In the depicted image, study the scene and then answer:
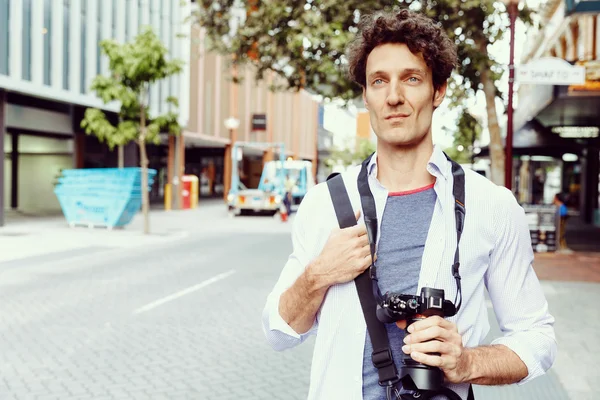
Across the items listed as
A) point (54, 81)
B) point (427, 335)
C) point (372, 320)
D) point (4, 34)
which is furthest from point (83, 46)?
point (427, 335)

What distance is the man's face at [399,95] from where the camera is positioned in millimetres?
2012

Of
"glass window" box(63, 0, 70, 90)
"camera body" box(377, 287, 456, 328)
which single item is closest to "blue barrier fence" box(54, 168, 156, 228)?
"glass window" box(63, 0, 70, 90)

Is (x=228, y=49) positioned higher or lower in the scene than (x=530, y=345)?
higher

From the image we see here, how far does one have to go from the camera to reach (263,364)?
21.9 feet

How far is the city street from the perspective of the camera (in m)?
5.92

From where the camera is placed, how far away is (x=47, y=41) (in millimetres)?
24047

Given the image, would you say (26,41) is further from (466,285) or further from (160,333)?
(466,285)

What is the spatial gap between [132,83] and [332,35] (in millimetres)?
8196

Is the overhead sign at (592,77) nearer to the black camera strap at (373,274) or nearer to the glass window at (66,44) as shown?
the black camera strap at (373,274)

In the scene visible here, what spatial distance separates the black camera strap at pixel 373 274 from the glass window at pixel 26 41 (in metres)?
22.5

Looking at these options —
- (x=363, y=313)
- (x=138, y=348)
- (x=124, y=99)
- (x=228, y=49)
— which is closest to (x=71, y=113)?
(x=124, y=99)

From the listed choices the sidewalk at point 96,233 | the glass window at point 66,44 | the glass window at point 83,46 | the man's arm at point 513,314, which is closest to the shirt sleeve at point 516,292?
the man's arm at point 513,314

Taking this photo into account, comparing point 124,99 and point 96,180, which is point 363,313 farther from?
point 96,180

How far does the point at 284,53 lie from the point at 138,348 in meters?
9.48
